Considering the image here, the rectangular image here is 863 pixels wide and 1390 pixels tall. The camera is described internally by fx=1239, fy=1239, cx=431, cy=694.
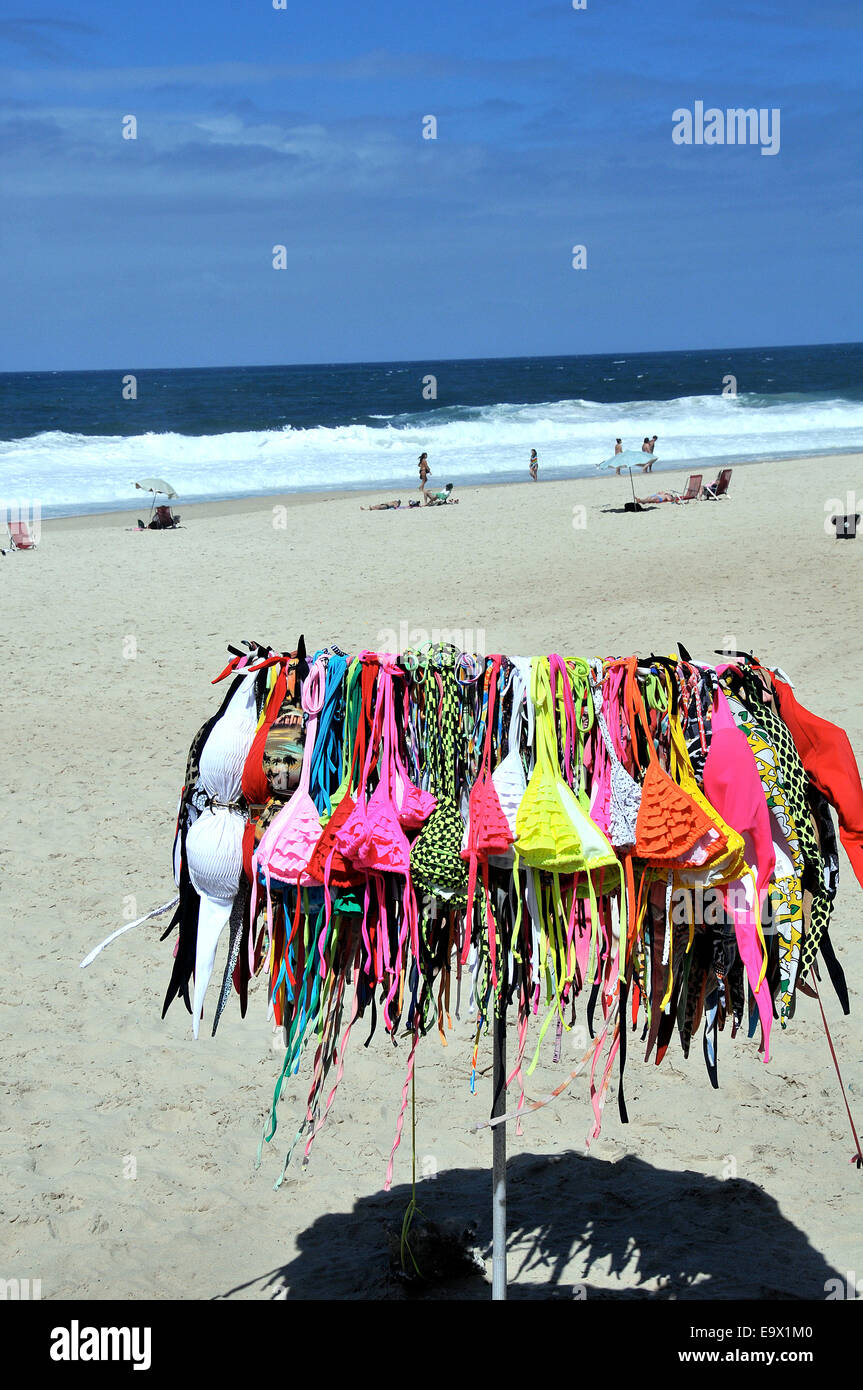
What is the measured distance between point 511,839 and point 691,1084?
2.58 meters

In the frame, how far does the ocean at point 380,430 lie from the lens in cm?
3247

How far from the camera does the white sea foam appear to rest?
3172cm


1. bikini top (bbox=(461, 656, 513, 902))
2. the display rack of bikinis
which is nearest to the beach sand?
the display rack of bikinis

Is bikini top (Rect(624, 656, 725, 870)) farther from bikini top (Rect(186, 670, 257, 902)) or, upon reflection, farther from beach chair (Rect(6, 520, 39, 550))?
beach chair (Rect(6, 520, 39, 550))

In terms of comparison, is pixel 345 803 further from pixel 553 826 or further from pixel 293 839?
pixel 553 826

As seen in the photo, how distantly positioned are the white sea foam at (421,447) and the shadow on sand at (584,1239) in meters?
25.3

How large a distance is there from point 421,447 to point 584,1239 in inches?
1541

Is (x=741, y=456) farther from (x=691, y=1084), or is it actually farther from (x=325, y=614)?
(x=691, y=1084)

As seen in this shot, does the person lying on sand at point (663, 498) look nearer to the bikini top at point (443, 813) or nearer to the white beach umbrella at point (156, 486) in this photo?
the white beach umbrella at point (156, 486)

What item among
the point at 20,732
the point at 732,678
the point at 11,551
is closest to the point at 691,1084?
the point at 732,678

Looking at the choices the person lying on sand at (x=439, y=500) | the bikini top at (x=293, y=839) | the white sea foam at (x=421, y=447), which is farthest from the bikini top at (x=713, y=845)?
the white sea foam at (x=421, y=447)

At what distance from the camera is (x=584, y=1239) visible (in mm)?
3939

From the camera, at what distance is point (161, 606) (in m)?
13.6

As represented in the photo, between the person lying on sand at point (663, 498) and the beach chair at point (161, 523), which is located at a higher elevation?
the person lying on sand at point (663, 498)
